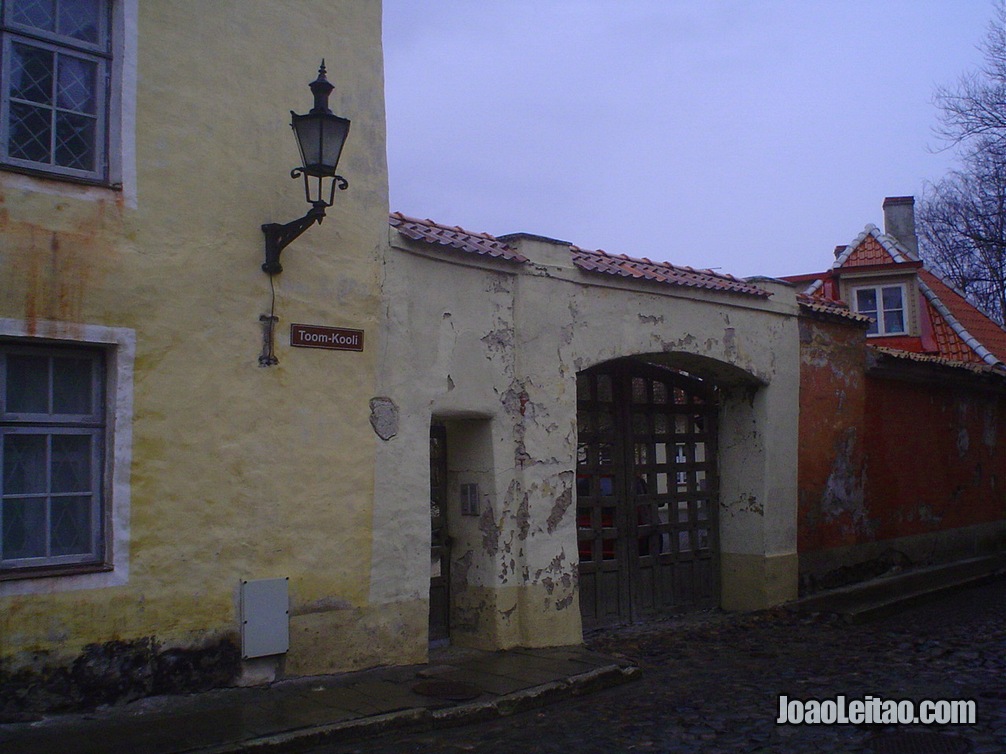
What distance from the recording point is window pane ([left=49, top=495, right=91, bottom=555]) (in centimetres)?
637

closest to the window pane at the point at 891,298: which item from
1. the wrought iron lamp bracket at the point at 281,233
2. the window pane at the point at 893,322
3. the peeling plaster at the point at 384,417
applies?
the window pane at the point at 893,322

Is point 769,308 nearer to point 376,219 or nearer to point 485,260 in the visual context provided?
point 485,260

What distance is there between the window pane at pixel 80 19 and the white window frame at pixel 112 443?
1.98 meters

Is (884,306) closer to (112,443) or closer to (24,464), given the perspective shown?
(112,443)

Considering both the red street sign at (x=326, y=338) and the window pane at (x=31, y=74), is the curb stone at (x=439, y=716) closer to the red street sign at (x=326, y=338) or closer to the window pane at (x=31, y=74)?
the red street sign at (x=326, y=338)

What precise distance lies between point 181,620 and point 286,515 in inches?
41.1

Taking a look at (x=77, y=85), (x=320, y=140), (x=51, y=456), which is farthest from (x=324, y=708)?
(x=77, y=85)

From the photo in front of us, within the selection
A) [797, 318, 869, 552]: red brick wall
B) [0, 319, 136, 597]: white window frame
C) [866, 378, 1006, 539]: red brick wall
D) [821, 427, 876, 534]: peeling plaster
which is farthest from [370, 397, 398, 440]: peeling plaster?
[866, 378, 1006, 539]: red brick wall

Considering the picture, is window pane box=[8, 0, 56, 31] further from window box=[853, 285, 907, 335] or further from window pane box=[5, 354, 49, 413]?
window box=[853, 285, 907, 335]

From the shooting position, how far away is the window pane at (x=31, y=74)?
250 inches

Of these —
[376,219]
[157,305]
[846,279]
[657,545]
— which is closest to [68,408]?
[157,305]

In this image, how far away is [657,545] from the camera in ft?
36.5

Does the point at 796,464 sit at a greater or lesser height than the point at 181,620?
greater

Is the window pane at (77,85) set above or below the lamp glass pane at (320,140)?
above
